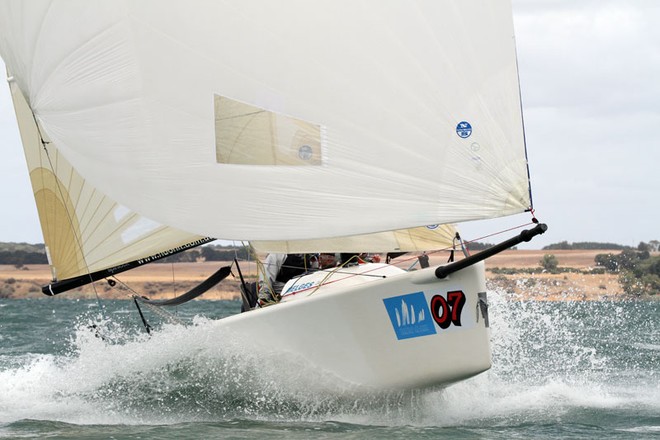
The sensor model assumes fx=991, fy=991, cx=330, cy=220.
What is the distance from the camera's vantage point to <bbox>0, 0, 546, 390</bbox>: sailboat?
21.0 feet

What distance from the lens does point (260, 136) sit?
6.86 meters

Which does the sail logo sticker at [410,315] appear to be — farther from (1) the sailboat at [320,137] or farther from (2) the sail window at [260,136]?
(2) the sail window at [260,136]

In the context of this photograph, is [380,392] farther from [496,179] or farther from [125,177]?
[125,177]

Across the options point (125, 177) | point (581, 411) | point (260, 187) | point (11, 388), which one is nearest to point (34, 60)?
point (125, 177)

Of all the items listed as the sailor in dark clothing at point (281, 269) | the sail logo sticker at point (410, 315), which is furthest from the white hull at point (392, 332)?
the sailor in dark clothing at point (281, 269)

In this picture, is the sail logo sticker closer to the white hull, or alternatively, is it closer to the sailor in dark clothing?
the white hull

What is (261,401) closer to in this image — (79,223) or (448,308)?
(448,308)

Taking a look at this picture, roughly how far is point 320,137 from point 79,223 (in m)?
3.89

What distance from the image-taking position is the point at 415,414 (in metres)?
7.41

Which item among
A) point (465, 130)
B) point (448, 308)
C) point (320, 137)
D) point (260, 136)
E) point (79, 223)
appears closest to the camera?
point (465, 130)

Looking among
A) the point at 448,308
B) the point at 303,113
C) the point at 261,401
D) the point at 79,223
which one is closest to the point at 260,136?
the point at 303,113

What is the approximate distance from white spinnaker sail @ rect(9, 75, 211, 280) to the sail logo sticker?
2924 mm

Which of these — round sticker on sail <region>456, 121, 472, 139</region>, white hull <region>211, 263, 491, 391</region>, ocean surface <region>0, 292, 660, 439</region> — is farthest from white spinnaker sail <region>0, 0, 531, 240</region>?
ocean surface <region>0, 292, 660, 439</region>

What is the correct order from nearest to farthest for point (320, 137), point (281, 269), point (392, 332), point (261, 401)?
point (320, 137)
point (392, 332)
point (261, 401)
point (281, 269)
